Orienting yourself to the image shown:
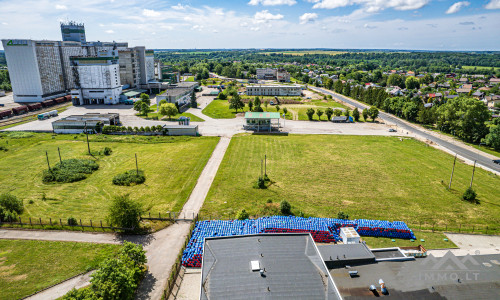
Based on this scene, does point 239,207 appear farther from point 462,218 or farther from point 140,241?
point 462,218

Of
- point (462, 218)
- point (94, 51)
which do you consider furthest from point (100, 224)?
point (94, 51)

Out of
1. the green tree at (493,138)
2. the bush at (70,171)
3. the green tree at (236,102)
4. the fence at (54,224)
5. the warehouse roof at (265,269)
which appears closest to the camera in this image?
Result: the warehouse roof at (265,269)

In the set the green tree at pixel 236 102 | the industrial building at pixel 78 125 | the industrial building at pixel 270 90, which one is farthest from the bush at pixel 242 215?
the industrial building at pixel 270 90

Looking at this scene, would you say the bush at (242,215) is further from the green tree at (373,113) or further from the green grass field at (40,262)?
the green tree at (373,113)

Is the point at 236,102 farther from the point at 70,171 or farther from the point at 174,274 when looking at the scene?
the point at 174,274

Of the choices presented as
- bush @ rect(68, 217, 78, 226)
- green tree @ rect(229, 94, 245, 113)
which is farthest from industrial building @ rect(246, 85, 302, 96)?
bush @ rect(68, 217, 78, 226)

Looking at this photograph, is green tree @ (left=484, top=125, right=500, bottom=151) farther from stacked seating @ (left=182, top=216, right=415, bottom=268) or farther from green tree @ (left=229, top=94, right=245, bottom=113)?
green tree @ (left=229, top=94, right=245, bottom=113)
